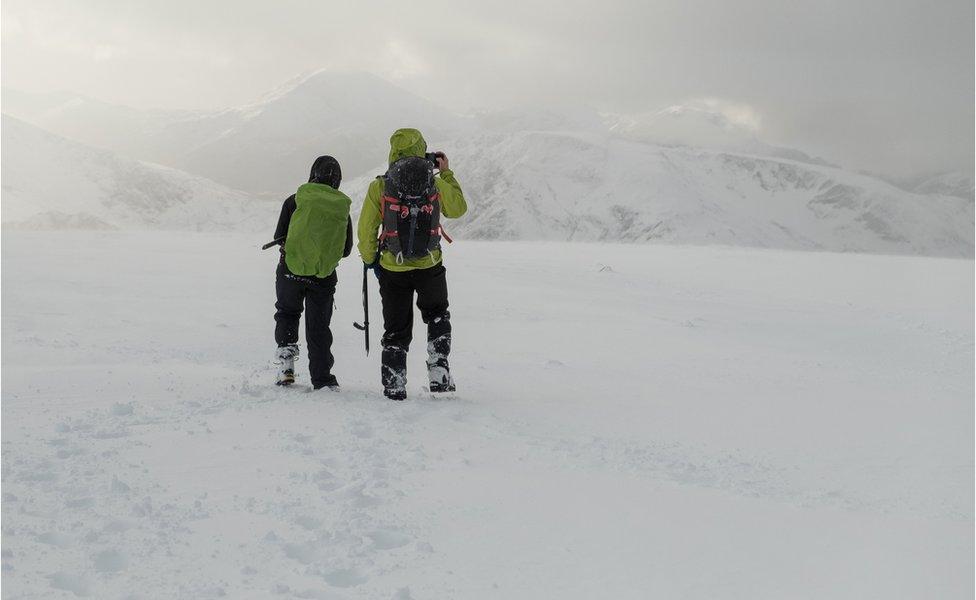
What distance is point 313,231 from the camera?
22.5 ft

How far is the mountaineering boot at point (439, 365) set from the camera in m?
6.68

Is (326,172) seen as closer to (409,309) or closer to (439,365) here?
(409,309)

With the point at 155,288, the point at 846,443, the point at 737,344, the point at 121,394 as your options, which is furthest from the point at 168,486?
the point at 155,288

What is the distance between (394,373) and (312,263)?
4.67ft

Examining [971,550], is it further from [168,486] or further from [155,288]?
[155,288]

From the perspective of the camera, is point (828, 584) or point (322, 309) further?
point (322, 309)

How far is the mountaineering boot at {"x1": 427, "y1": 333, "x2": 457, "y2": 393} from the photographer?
6.68 m

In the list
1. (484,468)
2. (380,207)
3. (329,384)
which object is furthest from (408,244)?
(484,468)

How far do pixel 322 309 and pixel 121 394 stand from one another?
1972mm

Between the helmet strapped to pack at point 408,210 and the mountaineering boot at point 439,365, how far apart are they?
87 centimetres

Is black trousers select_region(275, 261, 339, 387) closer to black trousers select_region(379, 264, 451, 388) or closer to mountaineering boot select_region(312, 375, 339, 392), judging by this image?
mountaineering boot select_region(312, 375, 339, 392)

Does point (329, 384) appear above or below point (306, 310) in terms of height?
below

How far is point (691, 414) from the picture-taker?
6531 mm

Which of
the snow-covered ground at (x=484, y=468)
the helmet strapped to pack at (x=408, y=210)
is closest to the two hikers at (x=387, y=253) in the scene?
the helmet strapped to pack at (x=408, y=210)
